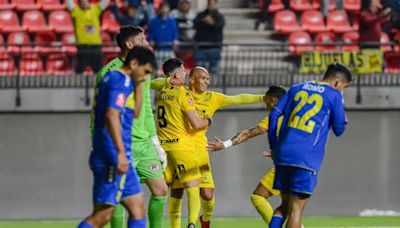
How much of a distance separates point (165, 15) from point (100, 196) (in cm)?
1056

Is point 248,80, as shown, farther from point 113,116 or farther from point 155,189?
point 113,116

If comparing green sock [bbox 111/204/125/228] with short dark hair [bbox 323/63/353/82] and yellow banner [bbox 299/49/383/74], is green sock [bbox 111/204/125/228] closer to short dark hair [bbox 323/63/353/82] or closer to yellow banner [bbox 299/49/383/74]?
short dark hair [bbox 323/63/353/82]

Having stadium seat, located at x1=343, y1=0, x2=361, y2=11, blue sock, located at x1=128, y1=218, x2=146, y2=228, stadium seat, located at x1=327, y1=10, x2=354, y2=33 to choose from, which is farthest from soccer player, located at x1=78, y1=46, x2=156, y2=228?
stadium seat, located at x1=343, y1=0, x2=361, y2=11

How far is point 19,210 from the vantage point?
68.7ft

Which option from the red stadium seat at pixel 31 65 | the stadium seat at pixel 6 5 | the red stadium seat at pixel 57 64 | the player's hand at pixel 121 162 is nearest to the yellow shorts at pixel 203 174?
the player's hand at pixel 121 162

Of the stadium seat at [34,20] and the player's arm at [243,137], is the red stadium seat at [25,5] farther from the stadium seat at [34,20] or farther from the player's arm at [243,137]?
the player's arm at [243,137]

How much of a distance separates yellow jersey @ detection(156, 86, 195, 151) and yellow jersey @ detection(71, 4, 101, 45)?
646 cm

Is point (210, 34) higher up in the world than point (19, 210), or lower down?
higher up

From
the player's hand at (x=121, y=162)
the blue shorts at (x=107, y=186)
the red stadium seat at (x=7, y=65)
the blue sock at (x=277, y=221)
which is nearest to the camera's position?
the player's hand at (x=121, y=162)

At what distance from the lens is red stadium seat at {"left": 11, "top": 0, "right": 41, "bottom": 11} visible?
2392 cm

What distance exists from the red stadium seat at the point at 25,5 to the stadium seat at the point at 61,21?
345mm

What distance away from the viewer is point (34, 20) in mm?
23688

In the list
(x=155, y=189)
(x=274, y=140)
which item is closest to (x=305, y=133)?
(x=274, y=140)

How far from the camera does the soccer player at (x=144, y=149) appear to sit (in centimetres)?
1330
